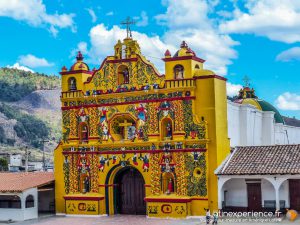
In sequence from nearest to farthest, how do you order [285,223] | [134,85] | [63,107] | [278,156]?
[285,223] → [278,156] → [134,85] → [63,107]

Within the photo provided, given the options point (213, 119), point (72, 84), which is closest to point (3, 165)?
point (72, 84)

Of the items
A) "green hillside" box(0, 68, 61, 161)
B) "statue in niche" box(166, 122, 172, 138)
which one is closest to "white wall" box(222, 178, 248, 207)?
"statue in niche" box(166, 122, 172, 138)

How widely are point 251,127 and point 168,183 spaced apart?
803cm

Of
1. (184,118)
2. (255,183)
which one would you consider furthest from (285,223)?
(184,118)

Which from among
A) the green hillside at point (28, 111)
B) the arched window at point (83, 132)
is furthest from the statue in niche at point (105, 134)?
the green hillside at point (28, 111)

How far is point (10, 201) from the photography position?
30906 mm

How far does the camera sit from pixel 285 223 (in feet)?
80.2

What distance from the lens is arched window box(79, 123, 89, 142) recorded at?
3170 cm

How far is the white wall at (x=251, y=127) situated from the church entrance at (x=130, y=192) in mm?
5769

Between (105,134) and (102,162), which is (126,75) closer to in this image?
(105,134)

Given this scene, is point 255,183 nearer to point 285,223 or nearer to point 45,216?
point 285,223

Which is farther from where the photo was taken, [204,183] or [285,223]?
[204,183]

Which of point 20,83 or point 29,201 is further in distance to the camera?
point 20,83

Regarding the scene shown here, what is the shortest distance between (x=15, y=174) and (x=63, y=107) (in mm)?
5337
